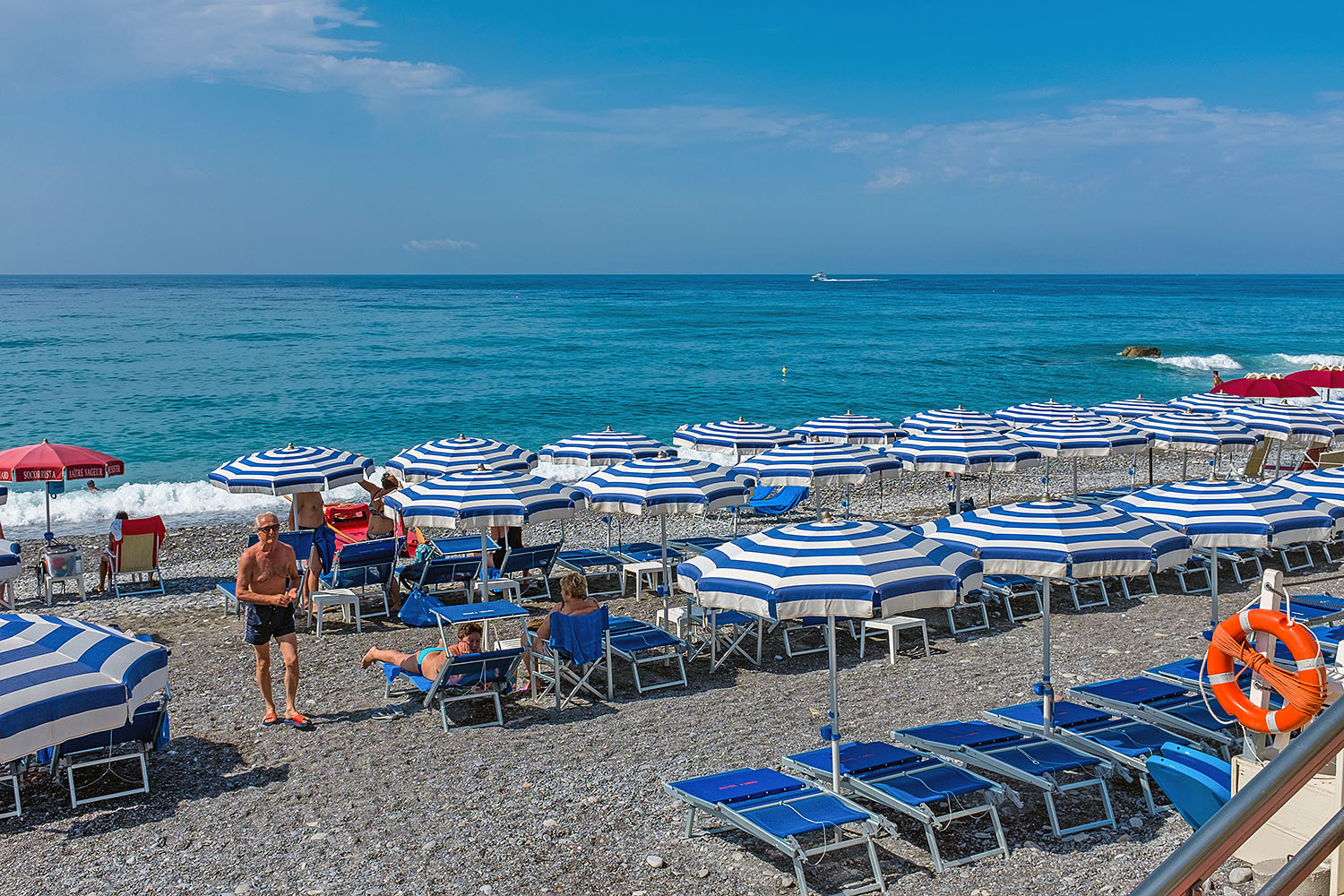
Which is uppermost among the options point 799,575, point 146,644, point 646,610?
point 799,575

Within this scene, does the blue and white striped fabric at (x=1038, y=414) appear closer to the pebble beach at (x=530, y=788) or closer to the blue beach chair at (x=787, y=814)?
the pebble beach at (x=530, y=788)

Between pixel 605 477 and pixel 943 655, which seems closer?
pixel 943 655

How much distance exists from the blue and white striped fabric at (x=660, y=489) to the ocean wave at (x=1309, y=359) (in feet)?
146

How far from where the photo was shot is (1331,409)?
17125 mm

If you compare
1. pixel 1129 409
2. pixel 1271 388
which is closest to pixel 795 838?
pixel 1129 409

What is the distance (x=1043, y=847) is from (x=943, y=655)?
3601 mm

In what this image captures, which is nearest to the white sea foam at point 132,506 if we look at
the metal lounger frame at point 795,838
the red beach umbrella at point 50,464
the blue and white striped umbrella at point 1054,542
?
the red beach umbrella at point 50,464

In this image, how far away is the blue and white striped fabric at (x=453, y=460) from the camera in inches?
492

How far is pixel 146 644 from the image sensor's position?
633cm

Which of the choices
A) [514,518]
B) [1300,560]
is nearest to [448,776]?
[514,518]

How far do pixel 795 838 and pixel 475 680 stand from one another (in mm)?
2875

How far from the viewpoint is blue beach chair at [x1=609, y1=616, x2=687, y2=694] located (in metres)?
8.39

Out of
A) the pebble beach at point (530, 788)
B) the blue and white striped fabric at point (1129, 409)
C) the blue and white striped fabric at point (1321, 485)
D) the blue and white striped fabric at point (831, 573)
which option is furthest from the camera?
the blue and white striped fabric at point (1129, 409)

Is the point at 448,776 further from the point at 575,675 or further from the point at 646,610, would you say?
the point at 646,610
